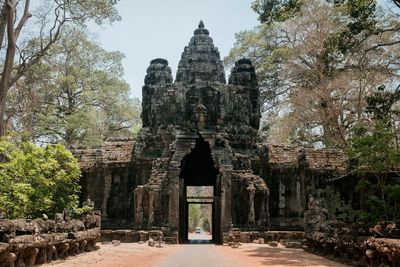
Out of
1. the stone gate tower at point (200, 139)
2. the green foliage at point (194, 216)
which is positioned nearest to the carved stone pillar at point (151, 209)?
the stone gate tower at point (200, 139)

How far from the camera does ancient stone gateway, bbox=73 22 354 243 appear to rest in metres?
21.6

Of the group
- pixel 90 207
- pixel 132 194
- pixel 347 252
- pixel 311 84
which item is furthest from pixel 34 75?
pixel 347 252

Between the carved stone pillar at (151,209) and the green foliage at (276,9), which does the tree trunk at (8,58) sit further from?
the green foliage at (276,9)

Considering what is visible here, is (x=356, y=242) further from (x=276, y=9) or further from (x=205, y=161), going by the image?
(x=205, y=161)

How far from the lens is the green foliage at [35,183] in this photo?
15203mm

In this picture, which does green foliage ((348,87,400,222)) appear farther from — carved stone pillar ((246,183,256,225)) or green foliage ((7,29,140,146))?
green foliage ((7,29,140,146))

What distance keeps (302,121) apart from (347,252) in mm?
20060

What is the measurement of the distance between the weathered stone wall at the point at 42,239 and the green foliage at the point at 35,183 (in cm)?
121

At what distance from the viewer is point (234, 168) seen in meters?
22.6

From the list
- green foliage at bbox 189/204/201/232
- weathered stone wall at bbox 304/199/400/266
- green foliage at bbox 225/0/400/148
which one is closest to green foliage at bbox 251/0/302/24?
green foliage at bbox 225/0/400/148

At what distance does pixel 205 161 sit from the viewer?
26.6 meters

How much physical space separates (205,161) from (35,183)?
12.3m

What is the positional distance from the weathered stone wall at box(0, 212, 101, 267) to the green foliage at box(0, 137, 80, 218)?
3.98 feet

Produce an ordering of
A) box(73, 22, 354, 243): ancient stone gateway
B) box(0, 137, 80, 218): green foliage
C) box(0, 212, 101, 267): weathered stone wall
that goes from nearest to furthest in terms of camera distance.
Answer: box(0, 212, 101, 267): weathered stone wall
box(0, 137, 80, 218): green foliage
box(73, 22, 354, 243): ancient stone gateway
